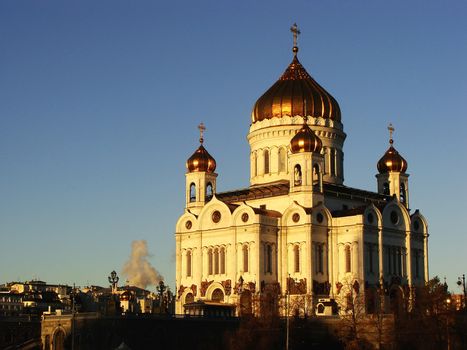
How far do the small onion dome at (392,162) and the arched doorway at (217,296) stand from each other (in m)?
20.6

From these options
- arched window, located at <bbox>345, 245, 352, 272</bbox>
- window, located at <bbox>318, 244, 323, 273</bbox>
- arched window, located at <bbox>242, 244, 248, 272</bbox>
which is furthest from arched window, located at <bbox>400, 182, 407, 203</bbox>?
arched window, located at <bbox>242, 244, 248, 272</bbox>

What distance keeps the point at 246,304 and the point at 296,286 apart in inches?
180

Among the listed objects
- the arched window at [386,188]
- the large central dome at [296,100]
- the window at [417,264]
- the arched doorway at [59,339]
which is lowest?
the arched doorway at [59,339]

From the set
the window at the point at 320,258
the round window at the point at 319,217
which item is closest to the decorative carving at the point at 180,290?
the window at the point at 320,258

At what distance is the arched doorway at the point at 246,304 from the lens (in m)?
84.0

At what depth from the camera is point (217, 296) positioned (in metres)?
92.6

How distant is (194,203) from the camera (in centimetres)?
9856

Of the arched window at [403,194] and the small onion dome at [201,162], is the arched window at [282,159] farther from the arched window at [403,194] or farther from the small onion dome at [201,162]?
the arched window at [403,194]

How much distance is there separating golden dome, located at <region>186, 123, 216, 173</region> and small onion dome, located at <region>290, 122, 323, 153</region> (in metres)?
9.95

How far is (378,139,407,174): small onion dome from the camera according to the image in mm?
99562

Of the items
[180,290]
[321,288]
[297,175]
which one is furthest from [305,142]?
[180,290]

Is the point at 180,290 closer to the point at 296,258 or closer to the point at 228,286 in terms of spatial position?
the point at 228,286

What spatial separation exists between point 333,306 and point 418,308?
31.7 feet

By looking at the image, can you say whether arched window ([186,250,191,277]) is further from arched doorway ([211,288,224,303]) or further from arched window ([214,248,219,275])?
arched doorway ([211,288,224,303])
